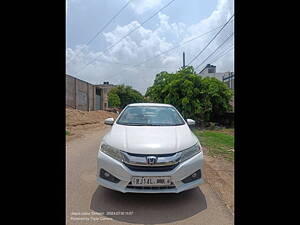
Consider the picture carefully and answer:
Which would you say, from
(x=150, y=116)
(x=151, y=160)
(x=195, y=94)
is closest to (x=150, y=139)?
(x=151, y=160)

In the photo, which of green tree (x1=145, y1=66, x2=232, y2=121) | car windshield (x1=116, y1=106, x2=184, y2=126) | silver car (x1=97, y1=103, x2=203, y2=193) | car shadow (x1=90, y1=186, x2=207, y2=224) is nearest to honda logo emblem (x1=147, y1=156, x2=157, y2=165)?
silver car (x1=97, y1=103, x2=203, y2=193)

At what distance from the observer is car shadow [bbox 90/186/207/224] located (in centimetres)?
219

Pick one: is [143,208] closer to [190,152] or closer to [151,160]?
[151,160]

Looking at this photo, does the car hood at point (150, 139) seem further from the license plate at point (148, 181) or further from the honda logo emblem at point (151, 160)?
the license plate at point (148, 181)

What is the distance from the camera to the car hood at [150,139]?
2.37 metres

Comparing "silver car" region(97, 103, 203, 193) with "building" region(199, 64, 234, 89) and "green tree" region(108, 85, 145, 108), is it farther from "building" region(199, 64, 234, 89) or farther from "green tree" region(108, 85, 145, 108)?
"green tree" region(108, 85, 145, 108)

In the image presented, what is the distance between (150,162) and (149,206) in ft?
1.79

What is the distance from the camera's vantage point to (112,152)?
8.01 feet

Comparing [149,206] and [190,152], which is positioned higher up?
[190,152]

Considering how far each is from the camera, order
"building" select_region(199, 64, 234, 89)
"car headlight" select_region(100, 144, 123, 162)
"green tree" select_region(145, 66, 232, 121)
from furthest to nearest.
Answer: "green tree" select_region(145, 66, 232, 121)
"building" select_region(199, 64, 234, 89)
"car headlight" select_region(100, 144, 123, 162)
